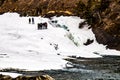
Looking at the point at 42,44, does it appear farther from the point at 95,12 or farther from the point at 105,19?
the point at 95,12

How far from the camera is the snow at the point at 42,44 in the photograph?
56344 millimetres

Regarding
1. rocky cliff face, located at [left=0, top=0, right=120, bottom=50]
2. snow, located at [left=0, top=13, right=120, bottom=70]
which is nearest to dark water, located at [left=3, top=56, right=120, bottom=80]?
snow, located at [left=0, top=13, right=120, bottom=70]

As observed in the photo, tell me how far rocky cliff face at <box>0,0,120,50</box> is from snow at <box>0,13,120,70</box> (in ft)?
6.48

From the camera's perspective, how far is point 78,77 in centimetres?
4475

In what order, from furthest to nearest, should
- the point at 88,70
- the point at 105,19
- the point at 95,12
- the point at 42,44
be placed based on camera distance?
the point at 95,12
the point at 105,19
the point at 42,44
the point at 88,70

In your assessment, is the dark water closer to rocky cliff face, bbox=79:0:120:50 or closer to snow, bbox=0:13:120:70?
snow, bbox=0:13:120:70

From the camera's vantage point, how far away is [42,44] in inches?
2835

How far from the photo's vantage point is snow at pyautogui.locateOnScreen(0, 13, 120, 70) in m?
56.3

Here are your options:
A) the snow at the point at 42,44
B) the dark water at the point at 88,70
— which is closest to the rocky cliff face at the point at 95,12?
the snow at the point at 42,44

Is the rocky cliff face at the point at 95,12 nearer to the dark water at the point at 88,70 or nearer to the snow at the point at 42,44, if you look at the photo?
the snow at the point at 42,44

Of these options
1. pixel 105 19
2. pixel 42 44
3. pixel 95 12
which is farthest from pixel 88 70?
pixel 95 12

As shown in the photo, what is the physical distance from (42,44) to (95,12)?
21.9 meters

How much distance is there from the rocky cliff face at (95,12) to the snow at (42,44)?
198 cm

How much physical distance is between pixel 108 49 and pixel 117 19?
8.30m
